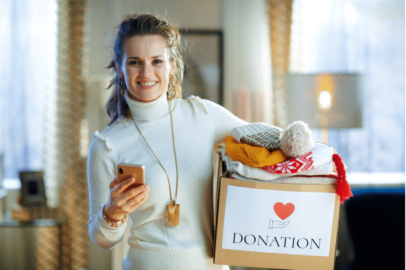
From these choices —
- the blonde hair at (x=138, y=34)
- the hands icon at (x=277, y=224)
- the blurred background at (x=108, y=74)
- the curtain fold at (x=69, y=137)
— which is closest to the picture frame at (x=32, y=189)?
the blurred background at (x=108, y=74)

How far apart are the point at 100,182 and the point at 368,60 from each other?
2261 millimetres

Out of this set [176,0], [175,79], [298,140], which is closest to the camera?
[298,140]

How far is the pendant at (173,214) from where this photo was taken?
1022 mm

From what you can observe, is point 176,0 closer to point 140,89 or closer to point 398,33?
point 398,33

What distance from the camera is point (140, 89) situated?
105 centimetres

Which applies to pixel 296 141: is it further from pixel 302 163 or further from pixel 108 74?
pixel 108 74

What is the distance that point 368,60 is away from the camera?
2727 millimetres

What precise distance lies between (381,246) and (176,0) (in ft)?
6.30

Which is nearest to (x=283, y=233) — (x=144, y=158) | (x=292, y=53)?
(x=144, y=158)

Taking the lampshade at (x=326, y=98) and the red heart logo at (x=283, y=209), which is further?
the lampshade at (x=326, y=98)

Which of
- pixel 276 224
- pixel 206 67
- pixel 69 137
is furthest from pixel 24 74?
pixel 276 224

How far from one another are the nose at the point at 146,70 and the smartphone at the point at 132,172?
9.6 inches

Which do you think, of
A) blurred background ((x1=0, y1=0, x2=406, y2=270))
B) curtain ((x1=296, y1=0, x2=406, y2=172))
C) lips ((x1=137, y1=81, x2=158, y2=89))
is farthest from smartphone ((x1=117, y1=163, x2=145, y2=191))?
curtain ((x1=296, y1=0, x2=406, y2=172))

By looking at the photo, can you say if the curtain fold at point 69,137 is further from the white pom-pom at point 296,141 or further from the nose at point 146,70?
the white pom-pom at point 296,141
